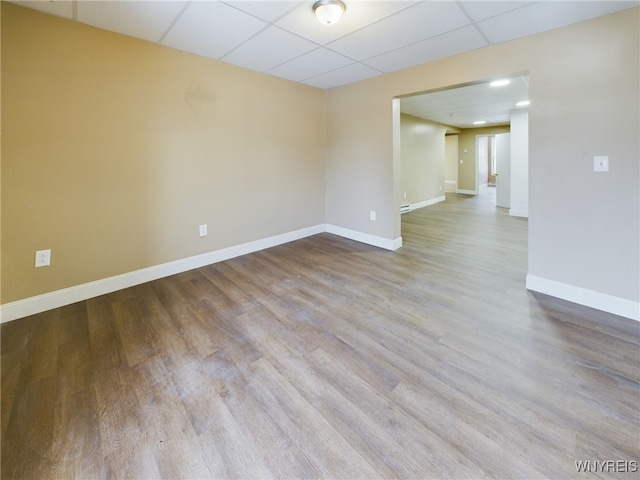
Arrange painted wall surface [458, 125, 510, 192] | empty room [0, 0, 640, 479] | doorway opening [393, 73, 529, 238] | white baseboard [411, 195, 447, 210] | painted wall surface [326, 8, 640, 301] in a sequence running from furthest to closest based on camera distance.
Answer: painted wall surface [458, 125, 510, 192]
white baseboard [411, 195, 447, 210]
doorway opening [393, 73, 529, 238]
painted wall surface [326, 8, 640, 301]
empty room [0, 0, 640, 479]

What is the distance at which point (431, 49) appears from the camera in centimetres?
292

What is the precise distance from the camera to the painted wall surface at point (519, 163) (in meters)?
6.25

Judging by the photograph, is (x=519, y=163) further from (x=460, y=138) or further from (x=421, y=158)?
(x=460, y=138)

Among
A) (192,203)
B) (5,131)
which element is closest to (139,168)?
(192,203)

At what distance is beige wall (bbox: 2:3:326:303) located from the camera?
2.29 meters

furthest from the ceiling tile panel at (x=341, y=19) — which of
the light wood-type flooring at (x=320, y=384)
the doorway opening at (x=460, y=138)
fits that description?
the light wood-type flooring at (x=320, y=384)

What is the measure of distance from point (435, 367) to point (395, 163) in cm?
291

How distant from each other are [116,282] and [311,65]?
3282 millimetres

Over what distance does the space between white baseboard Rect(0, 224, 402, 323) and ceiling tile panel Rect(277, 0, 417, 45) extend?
2559 mm

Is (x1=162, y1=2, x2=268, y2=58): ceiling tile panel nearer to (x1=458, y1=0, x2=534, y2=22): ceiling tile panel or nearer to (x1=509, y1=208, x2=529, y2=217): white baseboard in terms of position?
(x1=458, y1=0, x2=534, y2=22): ceiling tile panel

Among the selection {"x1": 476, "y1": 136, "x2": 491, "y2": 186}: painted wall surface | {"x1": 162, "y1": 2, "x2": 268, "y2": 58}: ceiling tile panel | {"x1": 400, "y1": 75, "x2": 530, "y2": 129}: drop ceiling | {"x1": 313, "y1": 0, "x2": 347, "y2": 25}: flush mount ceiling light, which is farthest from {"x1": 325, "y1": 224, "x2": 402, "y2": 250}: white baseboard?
{"x1": 476, "y1": 136, "x2": 491, "y2": 186}: painted wall surface

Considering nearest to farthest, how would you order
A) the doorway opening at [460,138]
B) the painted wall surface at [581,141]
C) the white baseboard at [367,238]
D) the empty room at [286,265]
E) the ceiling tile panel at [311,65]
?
the empty room at [286,265]
the painted wall surface at [581,141]
the ceiling tile panel at [311,65]
the white baseboard at [367,238]
the doorway opening at [460,138]

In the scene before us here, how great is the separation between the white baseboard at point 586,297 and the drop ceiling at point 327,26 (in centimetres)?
220

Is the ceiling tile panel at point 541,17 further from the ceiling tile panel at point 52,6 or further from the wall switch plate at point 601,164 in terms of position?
the ceiling tile panel at point 52,6
